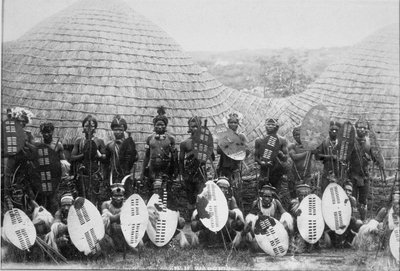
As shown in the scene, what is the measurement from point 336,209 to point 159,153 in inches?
81.4

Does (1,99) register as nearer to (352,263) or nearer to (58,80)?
(58,80)

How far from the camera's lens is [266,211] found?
832 cm

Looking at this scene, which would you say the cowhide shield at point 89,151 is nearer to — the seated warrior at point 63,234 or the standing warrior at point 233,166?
the seated warrior at point 63,234

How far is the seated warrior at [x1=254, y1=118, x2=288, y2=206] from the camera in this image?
27.9 ft

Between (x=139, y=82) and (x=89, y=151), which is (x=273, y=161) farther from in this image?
(x=89, y=151)

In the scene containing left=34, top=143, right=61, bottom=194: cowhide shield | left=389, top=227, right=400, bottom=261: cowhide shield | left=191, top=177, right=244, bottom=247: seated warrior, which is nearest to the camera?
left=34, top=143, right=61, bottom=194: cowhide shield

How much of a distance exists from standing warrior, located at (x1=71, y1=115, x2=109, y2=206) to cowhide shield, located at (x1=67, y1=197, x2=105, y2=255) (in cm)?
18

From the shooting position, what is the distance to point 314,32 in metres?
8.97

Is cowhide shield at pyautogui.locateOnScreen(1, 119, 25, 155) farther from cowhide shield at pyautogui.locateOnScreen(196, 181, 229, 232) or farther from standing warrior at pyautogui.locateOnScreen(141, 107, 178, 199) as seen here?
cowhide shield at pyautogui.locateOnScreen(196, 181, 229, 232)

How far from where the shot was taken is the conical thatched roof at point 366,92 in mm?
9062

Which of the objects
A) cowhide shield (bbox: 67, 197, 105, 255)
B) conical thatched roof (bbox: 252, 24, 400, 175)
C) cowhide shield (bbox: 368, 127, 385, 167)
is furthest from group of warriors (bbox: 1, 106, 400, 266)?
conical thatched roof (bbox: 252, 24, 400, 175)

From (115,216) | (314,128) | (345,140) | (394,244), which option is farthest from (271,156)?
(115,216)

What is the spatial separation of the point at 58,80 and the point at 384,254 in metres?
4.17

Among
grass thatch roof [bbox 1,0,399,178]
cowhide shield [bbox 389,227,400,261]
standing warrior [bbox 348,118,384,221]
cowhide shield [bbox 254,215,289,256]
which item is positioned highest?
grass thatch roof [bbox 1,0,399,178]
